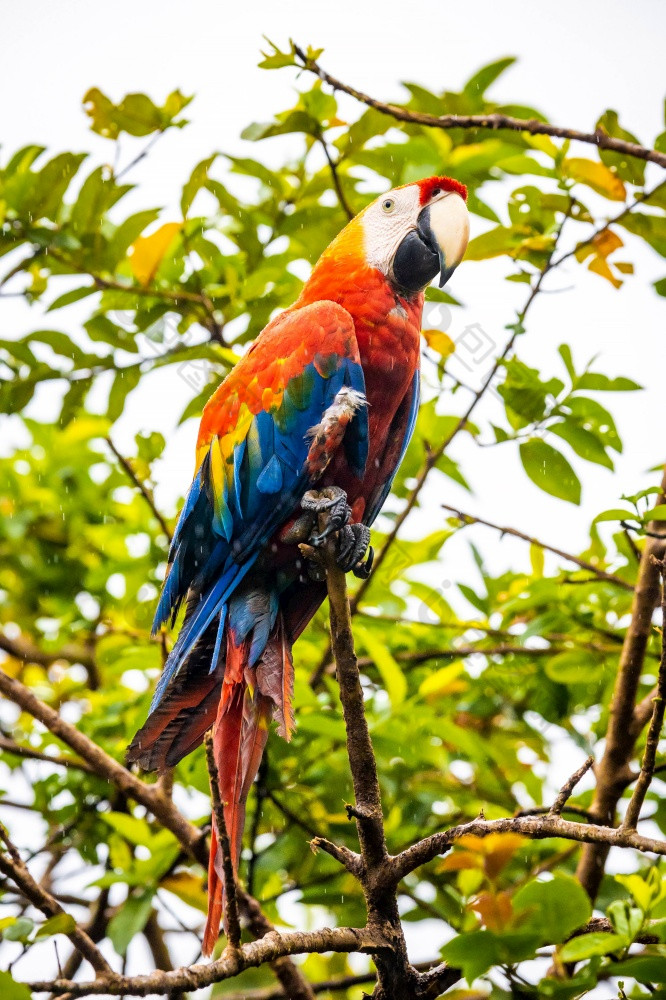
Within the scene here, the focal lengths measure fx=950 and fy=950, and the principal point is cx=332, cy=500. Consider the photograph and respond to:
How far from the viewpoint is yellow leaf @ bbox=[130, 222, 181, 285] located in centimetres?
240

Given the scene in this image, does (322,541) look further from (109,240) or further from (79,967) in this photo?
(79,967)

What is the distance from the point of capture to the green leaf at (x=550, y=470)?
2.25 meters

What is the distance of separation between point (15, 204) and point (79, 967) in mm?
2000

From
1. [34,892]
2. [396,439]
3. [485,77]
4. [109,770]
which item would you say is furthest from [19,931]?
[485,77]

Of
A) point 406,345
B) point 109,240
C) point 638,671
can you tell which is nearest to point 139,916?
point 638,671

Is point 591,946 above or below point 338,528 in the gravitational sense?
below

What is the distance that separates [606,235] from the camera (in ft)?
7.68

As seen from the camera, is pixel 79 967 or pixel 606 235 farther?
pixel 79 967

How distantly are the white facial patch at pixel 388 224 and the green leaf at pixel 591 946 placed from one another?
141 centimetres

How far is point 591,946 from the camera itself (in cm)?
114

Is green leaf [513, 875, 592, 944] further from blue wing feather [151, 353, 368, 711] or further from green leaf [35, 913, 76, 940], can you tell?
blue wing feather [151, 353, 368, 711]

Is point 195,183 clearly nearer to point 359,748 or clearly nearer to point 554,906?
point 359,748

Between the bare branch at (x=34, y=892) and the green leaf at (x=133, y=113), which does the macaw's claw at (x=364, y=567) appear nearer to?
the bare branch at (x=34, y=892)

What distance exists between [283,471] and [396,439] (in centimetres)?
35
